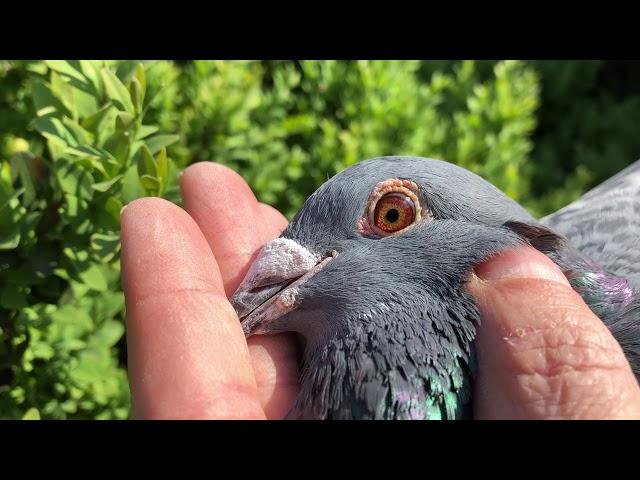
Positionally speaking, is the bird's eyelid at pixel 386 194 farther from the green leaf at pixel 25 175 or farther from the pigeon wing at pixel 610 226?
the green leaf at pixel 25 175

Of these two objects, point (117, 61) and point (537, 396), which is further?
point (117, 61)

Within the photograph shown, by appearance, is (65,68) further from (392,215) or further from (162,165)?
(392,215)

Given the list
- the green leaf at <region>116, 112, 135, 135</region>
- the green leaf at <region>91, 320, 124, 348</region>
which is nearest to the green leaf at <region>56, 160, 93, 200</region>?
the green leaf at <region>116, 112, 135, 135</region>

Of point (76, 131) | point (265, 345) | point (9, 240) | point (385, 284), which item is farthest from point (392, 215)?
point (9, 240)

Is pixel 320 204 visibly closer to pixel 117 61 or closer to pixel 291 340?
pixel 291 340
